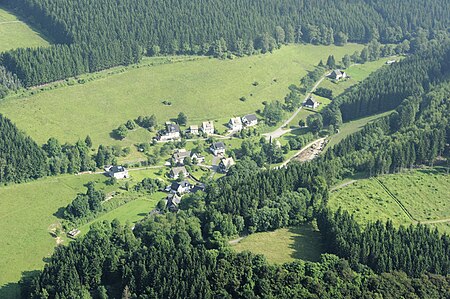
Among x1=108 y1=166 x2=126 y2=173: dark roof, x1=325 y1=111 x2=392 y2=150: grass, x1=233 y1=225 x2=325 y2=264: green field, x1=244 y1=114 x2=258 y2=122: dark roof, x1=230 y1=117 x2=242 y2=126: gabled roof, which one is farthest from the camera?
x1=244 y1=114 x2=258 y2=122: dark roof

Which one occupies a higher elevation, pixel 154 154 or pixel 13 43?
pixel 13 43

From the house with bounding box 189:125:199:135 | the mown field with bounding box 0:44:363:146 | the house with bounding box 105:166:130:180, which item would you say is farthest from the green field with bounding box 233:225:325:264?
the house with bounding box 189:125:199:135

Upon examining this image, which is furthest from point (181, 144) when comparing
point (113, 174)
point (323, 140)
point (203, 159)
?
point (323, 140)

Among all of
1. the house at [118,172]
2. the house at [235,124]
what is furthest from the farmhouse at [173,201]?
the house at [235,124]

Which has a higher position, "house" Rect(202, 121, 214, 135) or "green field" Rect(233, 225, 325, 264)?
"green field" Rect(233, 225, 325, 264)

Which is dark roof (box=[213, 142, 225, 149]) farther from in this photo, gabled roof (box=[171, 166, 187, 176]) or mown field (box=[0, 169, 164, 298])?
mown field (box=[0, 169, 164, 298])

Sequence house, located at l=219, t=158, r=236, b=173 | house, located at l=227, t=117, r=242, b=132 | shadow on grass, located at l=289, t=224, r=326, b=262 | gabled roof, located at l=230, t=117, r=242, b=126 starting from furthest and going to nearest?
gabled roof, located at l=230, t=117, r=242, b=126
house, located at l=227, t=117, r=242, b=132
house, located at l=219, t=158, r=236, b=173
shadow on grass, located at l=289, t=224, r=326, b=262

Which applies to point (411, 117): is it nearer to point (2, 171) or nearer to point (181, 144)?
point (181, 144)
